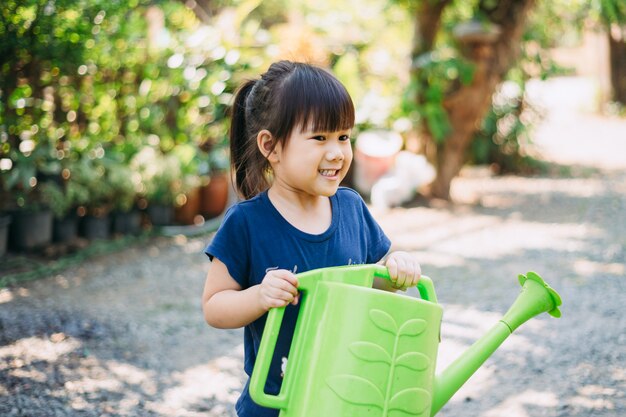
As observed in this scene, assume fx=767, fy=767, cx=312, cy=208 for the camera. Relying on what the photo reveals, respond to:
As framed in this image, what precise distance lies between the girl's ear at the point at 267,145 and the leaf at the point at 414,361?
1.61ft

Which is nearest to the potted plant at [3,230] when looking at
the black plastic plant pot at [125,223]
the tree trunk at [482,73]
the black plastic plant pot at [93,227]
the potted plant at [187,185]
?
the black plastic plant pot at [93,227]

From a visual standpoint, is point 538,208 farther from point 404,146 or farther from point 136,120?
point 136,120

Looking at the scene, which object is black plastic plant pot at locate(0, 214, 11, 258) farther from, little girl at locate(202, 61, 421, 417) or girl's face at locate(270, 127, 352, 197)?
girl's face at locate(270, 127, 352, 197)

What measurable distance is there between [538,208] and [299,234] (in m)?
5.39

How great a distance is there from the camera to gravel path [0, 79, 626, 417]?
2.61 metres

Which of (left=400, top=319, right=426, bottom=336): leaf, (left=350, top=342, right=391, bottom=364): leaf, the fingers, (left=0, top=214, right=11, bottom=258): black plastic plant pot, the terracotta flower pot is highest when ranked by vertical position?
the fingers

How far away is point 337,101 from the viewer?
148cm


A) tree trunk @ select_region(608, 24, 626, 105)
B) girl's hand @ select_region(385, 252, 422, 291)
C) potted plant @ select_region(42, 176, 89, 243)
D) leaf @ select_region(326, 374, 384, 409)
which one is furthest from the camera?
tree trunk @ select_region(608, 24, 626, 105)

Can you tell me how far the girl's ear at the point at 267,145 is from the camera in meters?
1.54

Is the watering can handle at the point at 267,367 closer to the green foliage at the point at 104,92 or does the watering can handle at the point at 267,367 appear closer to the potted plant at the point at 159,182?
the green foliage at the point at 104,92

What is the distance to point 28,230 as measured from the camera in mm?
4676

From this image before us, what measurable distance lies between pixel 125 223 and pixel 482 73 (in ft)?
10.5

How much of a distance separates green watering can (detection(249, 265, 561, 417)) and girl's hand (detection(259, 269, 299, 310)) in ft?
0.05

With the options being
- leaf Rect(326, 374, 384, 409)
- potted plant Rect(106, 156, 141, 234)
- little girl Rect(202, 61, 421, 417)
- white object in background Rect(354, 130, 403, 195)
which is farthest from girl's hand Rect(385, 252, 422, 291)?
white object in background Rect(354, 130, 403, 195)
